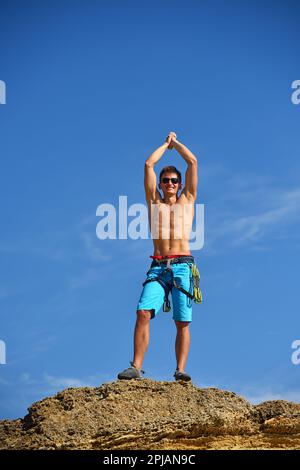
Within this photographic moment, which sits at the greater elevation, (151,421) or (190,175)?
(190,175)

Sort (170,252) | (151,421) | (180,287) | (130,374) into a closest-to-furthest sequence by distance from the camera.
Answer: (151,421) → (130,374) → (180,287) → (170,252)

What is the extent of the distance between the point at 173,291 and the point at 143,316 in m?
0.72

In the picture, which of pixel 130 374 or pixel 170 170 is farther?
pixel 170 170

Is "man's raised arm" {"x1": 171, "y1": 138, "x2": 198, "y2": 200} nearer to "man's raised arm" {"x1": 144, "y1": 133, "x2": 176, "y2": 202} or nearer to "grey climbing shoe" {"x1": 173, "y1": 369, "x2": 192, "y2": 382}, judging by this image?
"man's raised arm" {"x1": 144, "y1": 133, "x2": 176, "y2": 202}

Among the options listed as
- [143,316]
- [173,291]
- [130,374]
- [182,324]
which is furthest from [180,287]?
[130,374]

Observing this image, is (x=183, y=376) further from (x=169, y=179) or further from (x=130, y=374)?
(x=169, y=179)

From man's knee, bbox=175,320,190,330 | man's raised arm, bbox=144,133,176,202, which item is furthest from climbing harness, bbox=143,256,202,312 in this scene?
man's raised arm, bbox=144,133,176,202

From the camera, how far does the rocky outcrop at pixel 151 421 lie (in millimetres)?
8070

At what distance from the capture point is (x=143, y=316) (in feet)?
32.6

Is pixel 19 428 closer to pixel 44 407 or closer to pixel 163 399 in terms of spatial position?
pixel 44 407

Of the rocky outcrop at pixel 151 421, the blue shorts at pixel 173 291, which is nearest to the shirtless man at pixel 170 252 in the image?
the blue shorts at pixel 173 291

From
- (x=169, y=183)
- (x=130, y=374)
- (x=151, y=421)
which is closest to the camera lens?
(x=151, y=421)
